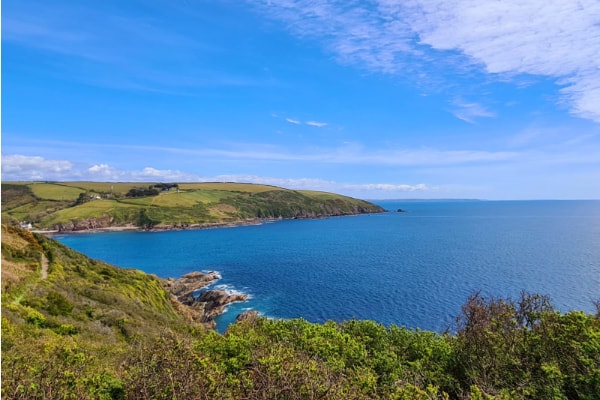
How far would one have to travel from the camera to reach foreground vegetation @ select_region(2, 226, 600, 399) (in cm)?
1562

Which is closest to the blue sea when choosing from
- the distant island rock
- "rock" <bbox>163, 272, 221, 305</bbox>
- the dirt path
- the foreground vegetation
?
the distant island rock

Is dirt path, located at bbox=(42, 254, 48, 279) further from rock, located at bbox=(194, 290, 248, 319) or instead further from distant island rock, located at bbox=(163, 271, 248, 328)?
rock, located at bbox=(194, 290, 248, 319)

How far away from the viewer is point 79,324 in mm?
34438

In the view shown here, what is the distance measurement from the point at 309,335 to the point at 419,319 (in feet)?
141

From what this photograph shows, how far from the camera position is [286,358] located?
1875 centimetres

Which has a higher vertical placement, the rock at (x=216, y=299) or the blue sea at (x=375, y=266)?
the blue sea at (x=375, y=266)

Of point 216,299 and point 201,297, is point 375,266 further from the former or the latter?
point 201,297

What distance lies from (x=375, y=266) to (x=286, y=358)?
91.5 m

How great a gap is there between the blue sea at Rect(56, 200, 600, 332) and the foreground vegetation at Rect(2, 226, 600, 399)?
82.2 ft

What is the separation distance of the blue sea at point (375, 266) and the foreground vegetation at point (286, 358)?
25.0 m

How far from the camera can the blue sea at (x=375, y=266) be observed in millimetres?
72250

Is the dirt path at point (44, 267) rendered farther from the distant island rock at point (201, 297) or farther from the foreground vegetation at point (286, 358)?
the distant island rock at point (201, 297)

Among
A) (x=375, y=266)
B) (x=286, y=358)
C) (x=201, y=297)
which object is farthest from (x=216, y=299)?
(x=286, y=358)

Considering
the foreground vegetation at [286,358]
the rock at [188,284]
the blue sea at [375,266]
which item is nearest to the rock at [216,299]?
the blue sea at [375,266]
